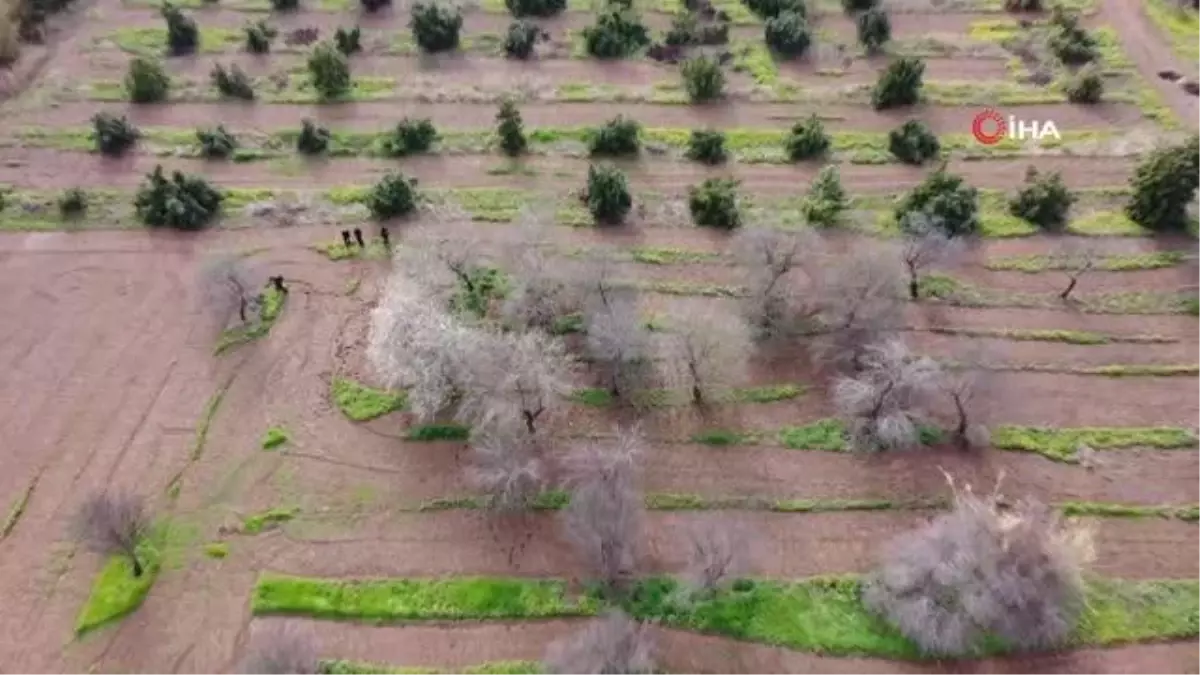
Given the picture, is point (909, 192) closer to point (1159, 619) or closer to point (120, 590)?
point (1159, 619)

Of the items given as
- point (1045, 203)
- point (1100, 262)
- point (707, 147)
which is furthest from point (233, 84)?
point (1100, 262)

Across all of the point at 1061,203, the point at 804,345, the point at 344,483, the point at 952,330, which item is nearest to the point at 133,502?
the point at 344,483

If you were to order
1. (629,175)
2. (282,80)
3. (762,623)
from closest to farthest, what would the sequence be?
1. (762,623)
2. (629,175)
3. (282,80)

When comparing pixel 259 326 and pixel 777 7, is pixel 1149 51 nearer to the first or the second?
pixel 777 7

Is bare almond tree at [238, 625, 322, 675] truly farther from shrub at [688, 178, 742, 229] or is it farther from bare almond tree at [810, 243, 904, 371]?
shrub at [688, 178, 742, 229]

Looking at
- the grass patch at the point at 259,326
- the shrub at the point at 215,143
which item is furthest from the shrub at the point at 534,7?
the grass patch at the point at 259,326

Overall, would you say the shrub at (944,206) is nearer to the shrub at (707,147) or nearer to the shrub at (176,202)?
the shrub at (707,147)
